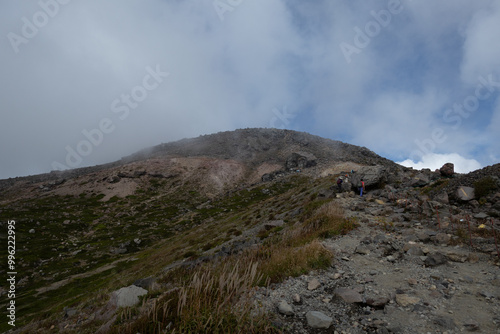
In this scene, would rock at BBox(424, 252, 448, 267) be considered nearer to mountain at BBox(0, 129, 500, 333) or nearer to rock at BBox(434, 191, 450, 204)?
mountain at BBox(0, 129, 500, 333)

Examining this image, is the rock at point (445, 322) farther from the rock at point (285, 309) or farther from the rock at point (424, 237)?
the rock at point (424, 237)

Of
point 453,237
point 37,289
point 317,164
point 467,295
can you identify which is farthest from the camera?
point 317,164

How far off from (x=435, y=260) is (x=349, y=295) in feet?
15.4

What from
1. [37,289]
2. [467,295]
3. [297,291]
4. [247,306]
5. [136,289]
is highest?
[467,295]

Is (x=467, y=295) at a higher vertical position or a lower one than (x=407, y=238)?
lower

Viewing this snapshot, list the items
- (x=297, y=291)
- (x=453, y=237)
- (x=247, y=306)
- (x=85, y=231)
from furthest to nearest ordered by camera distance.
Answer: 1. (x=85, y=231)
2. (x=453, y=237)
3. (x=297, y=291)
4. (x=247, y=306)

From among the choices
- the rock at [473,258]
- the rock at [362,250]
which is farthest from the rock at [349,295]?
the rock at [473,258]

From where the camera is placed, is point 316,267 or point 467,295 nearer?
point 467,295

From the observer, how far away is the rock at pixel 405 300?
19.2ft

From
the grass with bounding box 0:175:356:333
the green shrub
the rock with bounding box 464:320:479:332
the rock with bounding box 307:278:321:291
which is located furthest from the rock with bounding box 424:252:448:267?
the green shrub

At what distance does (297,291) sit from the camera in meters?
6.83

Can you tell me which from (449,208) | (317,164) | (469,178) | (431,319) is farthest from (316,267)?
(317,164)

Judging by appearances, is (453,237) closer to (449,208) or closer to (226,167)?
(449,208)

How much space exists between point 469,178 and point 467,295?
47.7 feet
